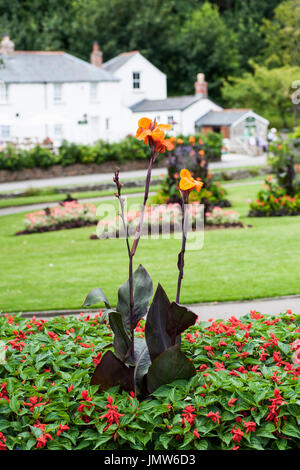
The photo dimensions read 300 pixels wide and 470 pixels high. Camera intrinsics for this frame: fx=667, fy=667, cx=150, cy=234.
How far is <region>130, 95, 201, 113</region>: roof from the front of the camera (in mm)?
46031

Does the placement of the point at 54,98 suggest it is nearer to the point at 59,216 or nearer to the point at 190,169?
the point at 59,216

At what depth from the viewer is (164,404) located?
3855mm

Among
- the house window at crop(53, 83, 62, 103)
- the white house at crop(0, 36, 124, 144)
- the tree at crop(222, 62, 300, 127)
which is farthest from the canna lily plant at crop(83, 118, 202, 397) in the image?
the tree at crop(222, 62, 300, 127)

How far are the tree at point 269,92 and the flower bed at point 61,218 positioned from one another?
3268cm

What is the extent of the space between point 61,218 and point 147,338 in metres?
12.1

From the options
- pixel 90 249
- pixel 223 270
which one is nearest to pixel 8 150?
pixel 90 249

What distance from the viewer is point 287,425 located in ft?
12.4

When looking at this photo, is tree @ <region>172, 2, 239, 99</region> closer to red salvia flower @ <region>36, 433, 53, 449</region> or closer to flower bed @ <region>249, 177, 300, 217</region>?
flower bed @ <region>249, 177, 300, 217</region>

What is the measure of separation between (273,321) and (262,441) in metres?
2.14

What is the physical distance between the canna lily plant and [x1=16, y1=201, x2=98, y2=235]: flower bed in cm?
1142

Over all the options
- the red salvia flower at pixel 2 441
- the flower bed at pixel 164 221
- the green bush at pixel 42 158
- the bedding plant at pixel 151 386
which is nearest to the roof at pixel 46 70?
the green bush at pixel 42 158

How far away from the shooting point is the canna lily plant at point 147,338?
4.13 m

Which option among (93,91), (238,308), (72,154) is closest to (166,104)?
(93,91)
